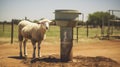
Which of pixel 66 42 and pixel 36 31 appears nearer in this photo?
pixel 66 42

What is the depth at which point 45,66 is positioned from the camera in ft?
28.0

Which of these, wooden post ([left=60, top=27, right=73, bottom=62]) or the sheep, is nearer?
wooden post ([left=60, top=27, right=73, bottom=62])

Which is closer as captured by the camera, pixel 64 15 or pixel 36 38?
pixel 64 15

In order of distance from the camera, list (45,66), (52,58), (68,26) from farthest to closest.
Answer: (52,58) < (68,26) < (45,66)

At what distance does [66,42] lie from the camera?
368 inches

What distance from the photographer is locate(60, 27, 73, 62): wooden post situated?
9320 millimetres

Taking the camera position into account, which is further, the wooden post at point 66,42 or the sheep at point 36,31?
the sheep at point 36,31

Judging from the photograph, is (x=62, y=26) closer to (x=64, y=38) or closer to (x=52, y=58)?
(x=64, y=38)

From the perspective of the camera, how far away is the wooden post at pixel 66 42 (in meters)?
9.32

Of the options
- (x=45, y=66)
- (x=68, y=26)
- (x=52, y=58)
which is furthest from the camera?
(x=52, y=58)

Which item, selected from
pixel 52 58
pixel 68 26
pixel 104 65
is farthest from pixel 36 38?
pixel 104 65

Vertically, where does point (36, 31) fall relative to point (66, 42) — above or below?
above

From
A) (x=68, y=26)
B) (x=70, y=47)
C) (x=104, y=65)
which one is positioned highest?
(x=68, y=26)

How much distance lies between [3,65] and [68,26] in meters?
2.74
